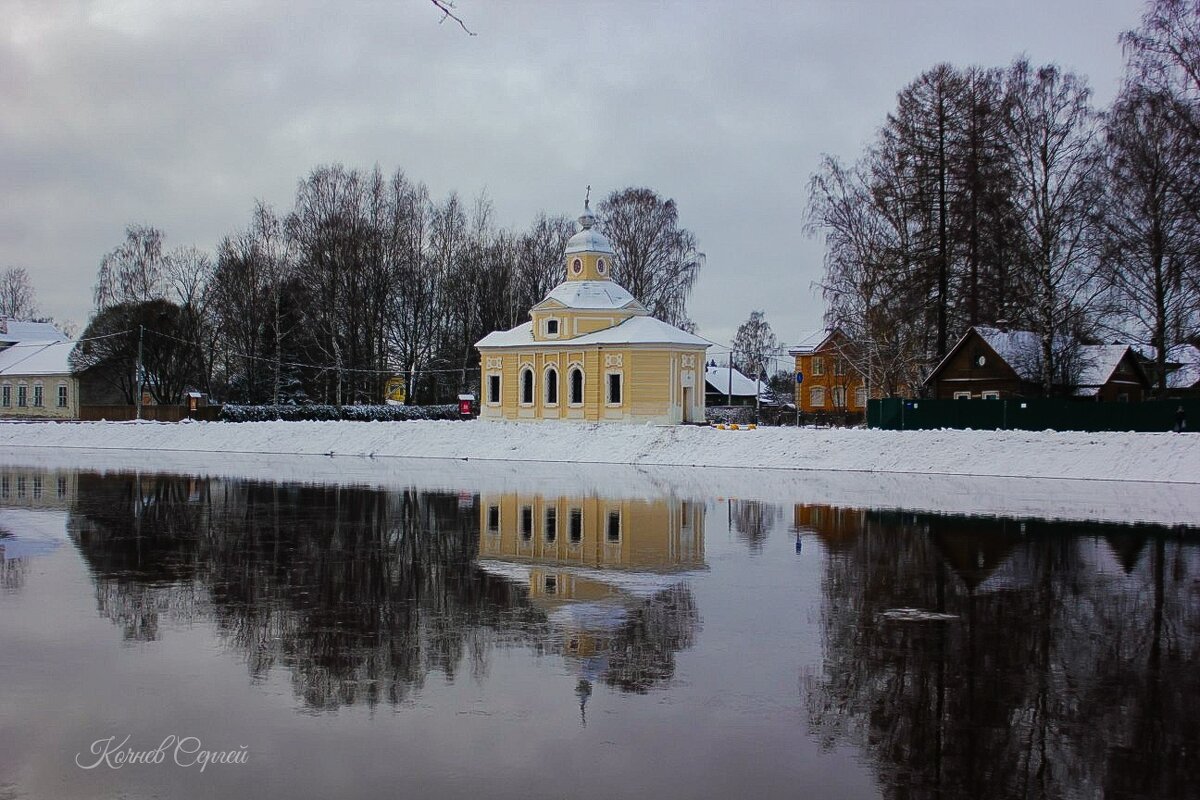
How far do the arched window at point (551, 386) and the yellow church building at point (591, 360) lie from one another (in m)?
0.05

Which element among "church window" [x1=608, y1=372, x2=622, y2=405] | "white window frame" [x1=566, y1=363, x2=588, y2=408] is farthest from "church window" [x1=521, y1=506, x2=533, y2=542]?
"white window frame" [x1=566, y1=363, x2=588, y2=408]

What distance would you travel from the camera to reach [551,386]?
176ft

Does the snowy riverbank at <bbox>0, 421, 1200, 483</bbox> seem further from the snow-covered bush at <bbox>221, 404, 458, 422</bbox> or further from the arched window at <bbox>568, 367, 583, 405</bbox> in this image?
the snow-covered bush at <bbox>221, 404, 458, 422</bbox>

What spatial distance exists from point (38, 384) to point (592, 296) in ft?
149

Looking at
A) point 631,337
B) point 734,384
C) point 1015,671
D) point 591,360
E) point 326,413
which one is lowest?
point 1015,671

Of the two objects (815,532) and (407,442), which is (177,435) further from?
(815,532)

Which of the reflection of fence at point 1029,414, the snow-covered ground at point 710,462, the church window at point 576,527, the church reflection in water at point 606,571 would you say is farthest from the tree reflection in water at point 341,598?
the reflection of fence at point 1029,414

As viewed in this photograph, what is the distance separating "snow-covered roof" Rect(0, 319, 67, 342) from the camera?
8894cm

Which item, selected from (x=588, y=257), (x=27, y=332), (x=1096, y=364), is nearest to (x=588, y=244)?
(x=588, y=257)

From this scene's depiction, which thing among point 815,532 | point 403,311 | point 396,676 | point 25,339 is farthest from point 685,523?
point 25,339

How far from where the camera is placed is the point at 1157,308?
36656 millimetres

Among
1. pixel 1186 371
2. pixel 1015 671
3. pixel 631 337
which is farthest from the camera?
pixel 1186 371

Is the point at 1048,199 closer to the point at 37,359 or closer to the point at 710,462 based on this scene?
the point at 710,462

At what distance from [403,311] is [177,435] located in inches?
770
